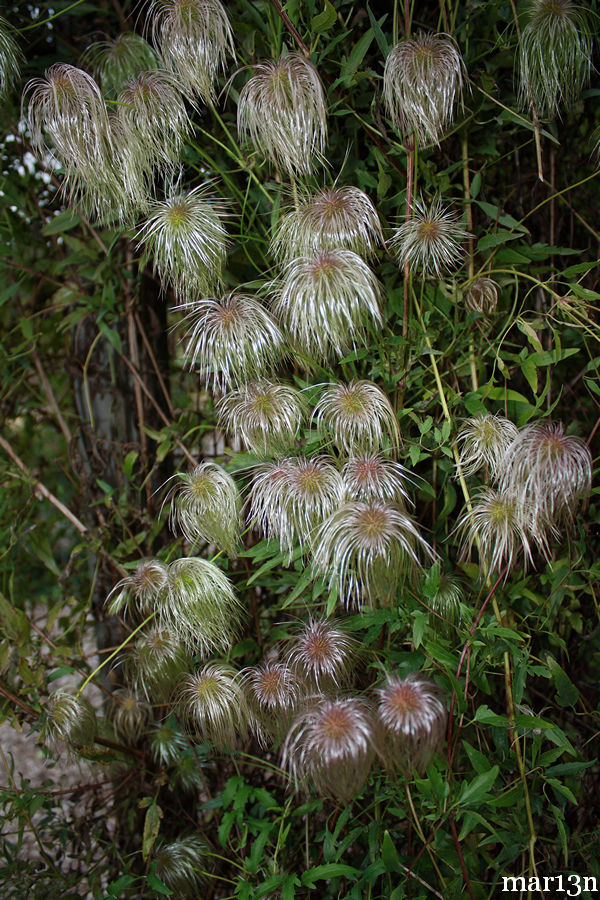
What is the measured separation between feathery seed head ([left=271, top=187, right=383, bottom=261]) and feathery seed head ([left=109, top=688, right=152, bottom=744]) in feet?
2.58

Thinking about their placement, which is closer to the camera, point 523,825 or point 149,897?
point 523,825

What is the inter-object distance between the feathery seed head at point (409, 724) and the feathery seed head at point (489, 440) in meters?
0.29

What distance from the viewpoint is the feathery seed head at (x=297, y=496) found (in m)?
0.81

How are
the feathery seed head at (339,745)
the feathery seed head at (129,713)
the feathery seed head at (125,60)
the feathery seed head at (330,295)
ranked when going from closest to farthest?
the feathery seed head at (339,745) < the feathery seed head at (330,295) < the feathery seed head at (125,60) < the feathery seed head at (129,713)

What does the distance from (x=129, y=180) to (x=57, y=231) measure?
1.29 feet

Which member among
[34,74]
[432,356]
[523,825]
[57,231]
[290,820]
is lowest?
[290,820]

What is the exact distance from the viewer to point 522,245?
996 mm

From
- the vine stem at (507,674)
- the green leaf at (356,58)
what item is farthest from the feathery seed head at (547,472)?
the green leaf at (356,58)

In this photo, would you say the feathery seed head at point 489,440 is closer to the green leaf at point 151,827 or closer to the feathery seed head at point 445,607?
the feathery seed head at point 445,607

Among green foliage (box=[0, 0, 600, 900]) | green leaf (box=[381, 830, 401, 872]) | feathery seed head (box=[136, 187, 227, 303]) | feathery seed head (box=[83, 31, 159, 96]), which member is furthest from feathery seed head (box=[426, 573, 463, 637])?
feathery seed head (box=[83, 31, 159, 96])

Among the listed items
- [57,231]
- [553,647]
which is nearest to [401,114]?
[57,231]

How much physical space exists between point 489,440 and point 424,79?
1.53 feet

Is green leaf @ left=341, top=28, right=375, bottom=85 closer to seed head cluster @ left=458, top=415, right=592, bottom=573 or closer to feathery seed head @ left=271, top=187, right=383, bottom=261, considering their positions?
feathery seed head @ left=271, top=187, right=383, bottom=261

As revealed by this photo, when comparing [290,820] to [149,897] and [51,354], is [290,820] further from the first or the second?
[51,354]
